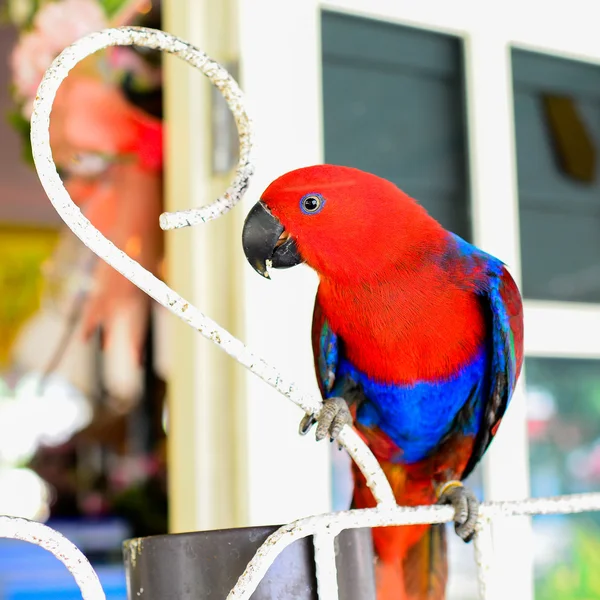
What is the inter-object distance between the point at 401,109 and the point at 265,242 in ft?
1.78

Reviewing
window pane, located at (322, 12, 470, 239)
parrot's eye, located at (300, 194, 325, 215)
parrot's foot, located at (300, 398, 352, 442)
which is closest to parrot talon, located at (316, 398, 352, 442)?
parrot's foot, located at (300, 398, 352, 442)

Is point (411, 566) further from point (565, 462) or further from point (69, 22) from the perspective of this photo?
point (69, 22)

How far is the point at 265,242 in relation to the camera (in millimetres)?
496

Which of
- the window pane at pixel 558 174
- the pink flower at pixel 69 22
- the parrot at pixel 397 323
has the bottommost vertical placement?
the parrot at pixel 397 323

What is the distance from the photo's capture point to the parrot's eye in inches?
18.9

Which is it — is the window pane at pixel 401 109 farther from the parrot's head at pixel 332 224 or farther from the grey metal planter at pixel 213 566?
the grey metal planter at pixel 213 566

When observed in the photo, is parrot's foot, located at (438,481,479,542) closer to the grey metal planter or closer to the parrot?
the parrot

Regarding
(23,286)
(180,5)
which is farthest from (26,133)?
(23,286)

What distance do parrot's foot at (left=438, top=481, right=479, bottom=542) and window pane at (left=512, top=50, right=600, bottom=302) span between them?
0.56 meters

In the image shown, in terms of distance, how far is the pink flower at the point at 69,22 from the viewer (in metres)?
1.17

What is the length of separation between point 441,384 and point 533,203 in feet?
1.83

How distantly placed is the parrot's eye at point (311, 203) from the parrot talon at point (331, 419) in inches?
4.5

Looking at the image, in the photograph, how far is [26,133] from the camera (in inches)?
54.6

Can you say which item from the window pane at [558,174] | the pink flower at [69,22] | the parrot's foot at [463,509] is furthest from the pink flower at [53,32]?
the parrot's foot at [463,509]
